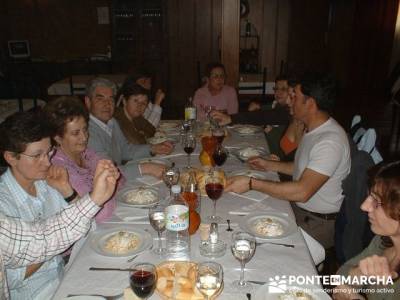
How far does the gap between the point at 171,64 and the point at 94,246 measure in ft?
20.1

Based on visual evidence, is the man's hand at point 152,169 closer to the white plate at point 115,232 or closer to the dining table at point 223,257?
the dining table at point 223,257

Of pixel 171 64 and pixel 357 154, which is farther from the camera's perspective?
pixel 171 64

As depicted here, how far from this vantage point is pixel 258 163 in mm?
2498

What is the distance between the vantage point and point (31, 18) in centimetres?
754

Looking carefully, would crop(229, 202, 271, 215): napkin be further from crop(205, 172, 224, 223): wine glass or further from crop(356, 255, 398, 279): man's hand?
crop(356, 255, 398, 279): man's hand

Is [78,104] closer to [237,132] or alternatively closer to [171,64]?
[237,132]

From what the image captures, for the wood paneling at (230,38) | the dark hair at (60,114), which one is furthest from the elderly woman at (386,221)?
the wood paneling at (230,38)

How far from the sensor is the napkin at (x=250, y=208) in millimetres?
1902

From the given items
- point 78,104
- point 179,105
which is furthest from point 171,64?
point 78,104

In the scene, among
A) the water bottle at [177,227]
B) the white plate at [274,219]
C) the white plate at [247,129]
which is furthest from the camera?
the white plate at [247,129]

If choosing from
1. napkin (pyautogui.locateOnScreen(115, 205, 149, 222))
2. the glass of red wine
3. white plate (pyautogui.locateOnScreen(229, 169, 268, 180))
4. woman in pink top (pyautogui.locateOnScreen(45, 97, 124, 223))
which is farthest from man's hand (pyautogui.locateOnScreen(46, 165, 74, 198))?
white plate (pyautogui.locateOnScreen(229, 169, 268, 180))

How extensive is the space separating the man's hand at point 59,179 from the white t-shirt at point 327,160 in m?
1.21

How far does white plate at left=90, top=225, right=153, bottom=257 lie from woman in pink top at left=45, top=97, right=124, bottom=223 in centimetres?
27

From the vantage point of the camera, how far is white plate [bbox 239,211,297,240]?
1.66 metres
